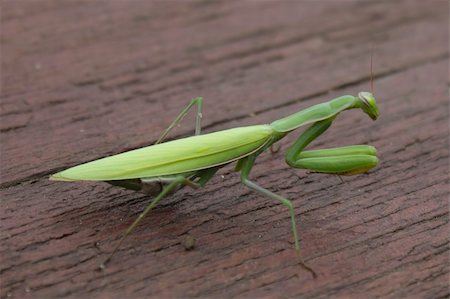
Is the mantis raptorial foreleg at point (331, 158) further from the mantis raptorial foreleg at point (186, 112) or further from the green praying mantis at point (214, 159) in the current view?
the mantis raptorial foreleg at point (186, 112)

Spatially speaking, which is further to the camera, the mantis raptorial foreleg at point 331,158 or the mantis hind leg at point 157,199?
the mantis raptorial foreleg at point 331,158

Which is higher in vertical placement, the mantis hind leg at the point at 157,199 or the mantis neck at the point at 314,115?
the mantis neck at the point at 314,115

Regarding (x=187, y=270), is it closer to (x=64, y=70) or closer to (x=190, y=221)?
(x=190, y=221)

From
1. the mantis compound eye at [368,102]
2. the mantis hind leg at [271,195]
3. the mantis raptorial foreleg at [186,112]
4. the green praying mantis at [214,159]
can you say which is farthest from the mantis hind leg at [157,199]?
the mantis compound eye at [368,102]

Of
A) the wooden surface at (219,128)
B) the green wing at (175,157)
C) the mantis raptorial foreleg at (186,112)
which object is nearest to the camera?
the wooden surface at (219,128)

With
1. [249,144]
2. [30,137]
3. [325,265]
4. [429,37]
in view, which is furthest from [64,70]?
[429,37]
